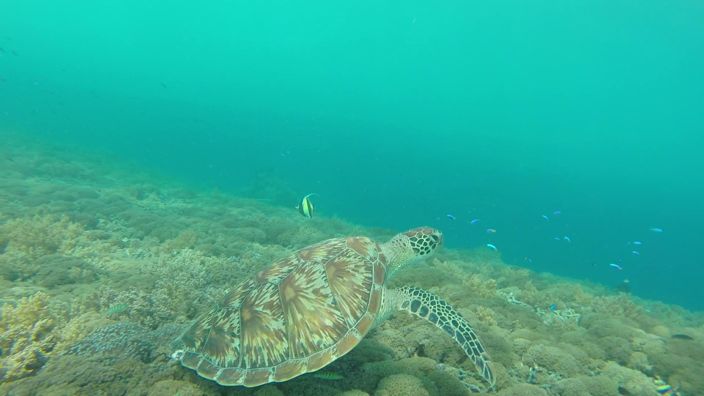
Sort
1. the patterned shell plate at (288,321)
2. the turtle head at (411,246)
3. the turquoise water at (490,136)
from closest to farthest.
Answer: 1. the patterned shell plate at (288,321)
2. the turtle head at (411,246)
3. the turquoise water at (490,136)

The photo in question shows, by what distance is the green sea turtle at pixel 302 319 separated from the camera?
2.67 meters

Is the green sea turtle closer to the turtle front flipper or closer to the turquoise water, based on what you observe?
the turtle front flipper

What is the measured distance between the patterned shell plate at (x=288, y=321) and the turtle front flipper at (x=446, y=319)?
1.08 feet

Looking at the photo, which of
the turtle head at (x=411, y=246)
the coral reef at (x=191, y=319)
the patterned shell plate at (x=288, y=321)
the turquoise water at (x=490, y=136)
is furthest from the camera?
the turquoise water at (x=490, y=136)

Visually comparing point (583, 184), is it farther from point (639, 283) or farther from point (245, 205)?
point (245, 205)

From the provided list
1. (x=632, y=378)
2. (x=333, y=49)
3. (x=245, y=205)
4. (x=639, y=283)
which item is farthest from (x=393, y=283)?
(x=333, y=49)

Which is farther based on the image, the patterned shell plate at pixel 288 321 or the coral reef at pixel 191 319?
the coral reef at pixel 191 319

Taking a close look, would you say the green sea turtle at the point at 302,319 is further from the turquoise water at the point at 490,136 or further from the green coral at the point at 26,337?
the turquoise water at the point at 490,136

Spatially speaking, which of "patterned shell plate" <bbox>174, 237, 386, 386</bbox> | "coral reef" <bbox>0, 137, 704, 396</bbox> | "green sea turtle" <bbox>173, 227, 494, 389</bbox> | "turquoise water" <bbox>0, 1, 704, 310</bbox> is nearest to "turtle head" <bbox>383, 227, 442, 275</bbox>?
"green sea turtle" <bbox>173, 227, 494, 389</bbox>

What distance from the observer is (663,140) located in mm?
137750

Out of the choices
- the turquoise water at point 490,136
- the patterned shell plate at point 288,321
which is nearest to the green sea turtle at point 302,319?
the patterned shell plate at point 288,321

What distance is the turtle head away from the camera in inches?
149

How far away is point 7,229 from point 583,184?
71247 mm

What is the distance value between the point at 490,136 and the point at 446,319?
9599 centimetres
